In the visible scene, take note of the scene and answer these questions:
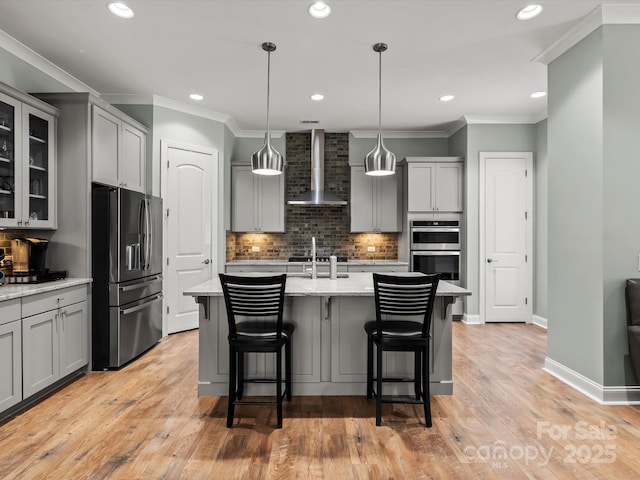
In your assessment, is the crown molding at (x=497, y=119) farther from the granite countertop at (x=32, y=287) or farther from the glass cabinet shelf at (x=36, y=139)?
Answer: the granite countertop at (x=32, y=287)

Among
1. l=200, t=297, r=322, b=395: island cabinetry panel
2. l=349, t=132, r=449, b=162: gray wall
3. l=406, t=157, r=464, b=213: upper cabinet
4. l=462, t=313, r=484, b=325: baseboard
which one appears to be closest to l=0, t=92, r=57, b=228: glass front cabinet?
l=200, t=297, r=322, b=395: island cabinetry panel

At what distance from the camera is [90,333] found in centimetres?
359

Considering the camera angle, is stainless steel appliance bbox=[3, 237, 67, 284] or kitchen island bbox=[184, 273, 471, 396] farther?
stainless steel appliance bbox=[3, 237, 67, 284]

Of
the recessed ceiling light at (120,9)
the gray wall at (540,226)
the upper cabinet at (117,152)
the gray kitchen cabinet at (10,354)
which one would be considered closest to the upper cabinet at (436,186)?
the gray wall at (540,226)

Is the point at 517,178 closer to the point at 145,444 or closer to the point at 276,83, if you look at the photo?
the point at 276,83

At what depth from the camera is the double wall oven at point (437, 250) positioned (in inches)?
221

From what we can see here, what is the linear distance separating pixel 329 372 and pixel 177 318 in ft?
8.87

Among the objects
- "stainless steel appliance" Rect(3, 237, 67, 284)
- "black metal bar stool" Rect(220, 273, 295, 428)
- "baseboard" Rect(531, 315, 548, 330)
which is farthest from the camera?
"baseboard" Rect(531, 315, 548, 330)

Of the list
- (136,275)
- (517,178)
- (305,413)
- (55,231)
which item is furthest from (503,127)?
(55,231)

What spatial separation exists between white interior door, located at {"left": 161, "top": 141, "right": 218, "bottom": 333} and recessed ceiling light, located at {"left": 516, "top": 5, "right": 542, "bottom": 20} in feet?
12.7

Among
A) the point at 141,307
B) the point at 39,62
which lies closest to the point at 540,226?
the point at 141,307

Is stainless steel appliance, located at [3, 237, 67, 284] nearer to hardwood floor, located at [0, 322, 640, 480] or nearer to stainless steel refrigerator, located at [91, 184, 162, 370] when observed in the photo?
stainless steel refrigerator, located at [91, 184, 162, 370]

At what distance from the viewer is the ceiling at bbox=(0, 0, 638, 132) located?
9.52ft

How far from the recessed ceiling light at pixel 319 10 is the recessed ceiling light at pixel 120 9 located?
1.37m
